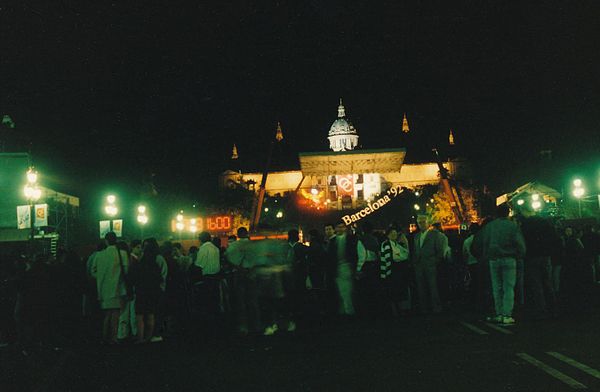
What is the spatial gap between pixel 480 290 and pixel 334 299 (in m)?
2.78

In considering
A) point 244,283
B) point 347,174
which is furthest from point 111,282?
point 347,174

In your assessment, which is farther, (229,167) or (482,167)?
(229,167)

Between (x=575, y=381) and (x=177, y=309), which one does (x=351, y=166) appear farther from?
(x=575, y=381)

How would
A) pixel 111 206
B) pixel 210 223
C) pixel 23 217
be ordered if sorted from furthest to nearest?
1. pixel 23 217
2. pixel 111 206
3. pixel 210 223

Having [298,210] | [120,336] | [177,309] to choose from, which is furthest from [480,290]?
[298,210]

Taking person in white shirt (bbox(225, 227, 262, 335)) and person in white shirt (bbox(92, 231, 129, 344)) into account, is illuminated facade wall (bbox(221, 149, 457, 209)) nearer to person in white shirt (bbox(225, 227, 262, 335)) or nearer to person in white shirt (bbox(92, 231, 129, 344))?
person in white shirt (bbox(225, 227, 262, 335))

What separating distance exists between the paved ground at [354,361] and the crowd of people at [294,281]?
65cm

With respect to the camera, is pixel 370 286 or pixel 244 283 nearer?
pixel 244 283

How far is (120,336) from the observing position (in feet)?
38.4

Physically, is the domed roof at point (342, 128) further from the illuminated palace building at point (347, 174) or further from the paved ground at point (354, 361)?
the paved ground at point (354, 361)

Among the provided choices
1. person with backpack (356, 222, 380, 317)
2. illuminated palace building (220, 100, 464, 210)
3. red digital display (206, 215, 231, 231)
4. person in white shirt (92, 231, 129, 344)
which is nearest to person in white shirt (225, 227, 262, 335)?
person in white shirt (92, 231, 129, 344)

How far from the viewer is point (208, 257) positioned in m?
13.0

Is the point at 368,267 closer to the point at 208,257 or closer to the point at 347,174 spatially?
the point at 208,257

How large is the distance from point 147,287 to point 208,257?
6.83ft
